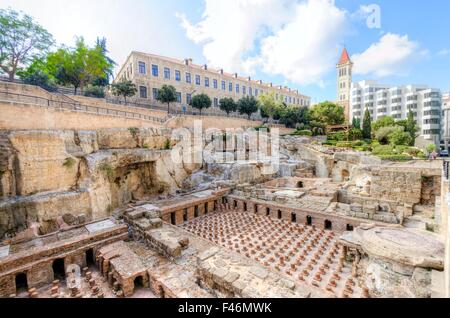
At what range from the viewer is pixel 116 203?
15.7 meters

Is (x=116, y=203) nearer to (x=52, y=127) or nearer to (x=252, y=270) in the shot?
(x=52, y=127)

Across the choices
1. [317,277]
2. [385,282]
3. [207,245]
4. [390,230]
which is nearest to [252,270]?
[317,277]

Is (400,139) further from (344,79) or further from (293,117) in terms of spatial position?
(344,79)

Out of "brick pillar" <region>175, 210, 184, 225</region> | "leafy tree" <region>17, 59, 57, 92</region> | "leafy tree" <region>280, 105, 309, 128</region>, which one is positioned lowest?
"brick pillar" <region>175, 210, 184, 225</region>

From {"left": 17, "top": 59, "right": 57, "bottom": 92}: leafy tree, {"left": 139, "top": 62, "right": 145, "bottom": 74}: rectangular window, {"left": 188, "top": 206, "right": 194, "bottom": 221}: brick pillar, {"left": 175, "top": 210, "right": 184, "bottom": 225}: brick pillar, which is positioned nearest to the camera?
{"left": 175, "top": 210, "right": 184, "bottom": 225}: brick pillar

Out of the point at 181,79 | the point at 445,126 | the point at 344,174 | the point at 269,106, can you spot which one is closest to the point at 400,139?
the point at 344,174

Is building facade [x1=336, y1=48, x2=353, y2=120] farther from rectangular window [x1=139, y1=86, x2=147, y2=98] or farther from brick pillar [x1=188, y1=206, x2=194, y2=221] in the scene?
brick pillar [x1=188, y1=206, x2=194, y2=221]

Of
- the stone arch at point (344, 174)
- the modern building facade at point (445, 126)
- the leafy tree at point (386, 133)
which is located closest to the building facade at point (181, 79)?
the stone arch at point (344, 174)

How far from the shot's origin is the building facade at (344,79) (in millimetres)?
58531

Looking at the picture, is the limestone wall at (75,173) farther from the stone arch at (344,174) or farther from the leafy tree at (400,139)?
the leafy tree at (400,139)

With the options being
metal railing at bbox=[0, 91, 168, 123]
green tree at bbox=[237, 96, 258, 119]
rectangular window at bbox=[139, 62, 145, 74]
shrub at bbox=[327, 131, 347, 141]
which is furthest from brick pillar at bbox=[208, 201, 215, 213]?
shrub at bbox=[327, 131, 347, 141]

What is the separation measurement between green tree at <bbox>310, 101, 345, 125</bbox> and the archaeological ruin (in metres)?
22.6

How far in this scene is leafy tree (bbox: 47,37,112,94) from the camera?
2380 centimetres
